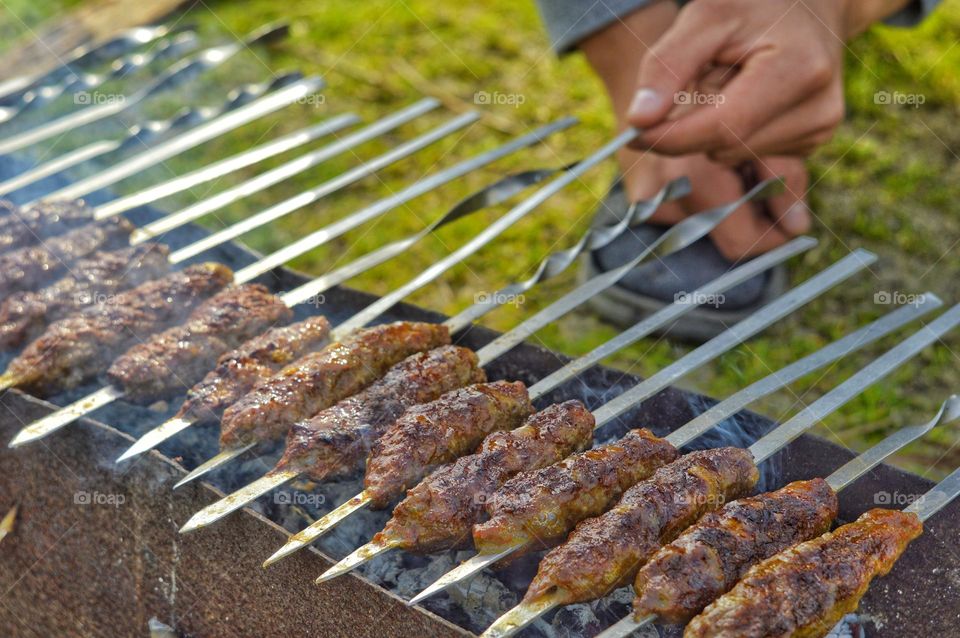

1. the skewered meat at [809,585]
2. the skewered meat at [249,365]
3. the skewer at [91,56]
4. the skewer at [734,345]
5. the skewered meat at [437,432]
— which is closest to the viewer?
the skewered meat at [809,585]

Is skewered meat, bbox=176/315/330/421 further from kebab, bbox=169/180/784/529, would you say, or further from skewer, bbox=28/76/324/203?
skewer, bbox=28/76/324/203

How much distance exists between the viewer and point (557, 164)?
6523 millimetres

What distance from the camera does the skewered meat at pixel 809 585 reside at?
2.16 m

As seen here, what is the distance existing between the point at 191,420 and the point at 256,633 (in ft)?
2.18

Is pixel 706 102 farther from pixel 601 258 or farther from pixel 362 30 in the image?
pixel 362 30

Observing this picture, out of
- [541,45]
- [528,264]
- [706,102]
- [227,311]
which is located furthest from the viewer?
[541,45]

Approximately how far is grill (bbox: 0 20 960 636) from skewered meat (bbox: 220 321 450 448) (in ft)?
0.49

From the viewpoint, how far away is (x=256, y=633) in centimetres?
281

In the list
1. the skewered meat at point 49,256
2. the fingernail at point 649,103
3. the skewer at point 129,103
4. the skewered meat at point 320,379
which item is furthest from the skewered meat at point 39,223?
the fingernail at point 649,103

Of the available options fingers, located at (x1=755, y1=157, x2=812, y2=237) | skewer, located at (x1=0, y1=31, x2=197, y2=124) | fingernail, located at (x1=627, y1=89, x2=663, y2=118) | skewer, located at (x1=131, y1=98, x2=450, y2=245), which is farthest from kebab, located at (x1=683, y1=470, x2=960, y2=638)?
skewer, located at (x1=0, y1=31, x2=197, y2=124)

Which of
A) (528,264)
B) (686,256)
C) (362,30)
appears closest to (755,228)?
(686,256)

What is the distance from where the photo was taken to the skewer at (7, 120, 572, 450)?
9.53 feet

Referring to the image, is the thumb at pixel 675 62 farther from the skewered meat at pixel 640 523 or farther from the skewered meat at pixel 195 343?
the skewered meat at pixel 640 523

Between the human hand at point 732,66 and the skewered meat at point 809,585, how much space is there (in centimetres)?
217
